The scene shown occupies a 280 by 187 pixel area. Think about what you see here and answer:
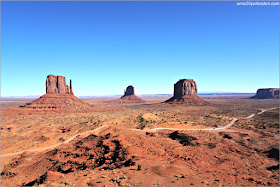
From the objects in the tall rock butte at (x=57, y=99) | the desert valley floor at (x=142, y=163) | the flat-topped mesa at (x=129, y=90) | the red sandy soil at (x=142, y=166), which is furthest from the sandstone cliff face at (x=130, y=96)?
the red sandy soil at (x=142, y=166)

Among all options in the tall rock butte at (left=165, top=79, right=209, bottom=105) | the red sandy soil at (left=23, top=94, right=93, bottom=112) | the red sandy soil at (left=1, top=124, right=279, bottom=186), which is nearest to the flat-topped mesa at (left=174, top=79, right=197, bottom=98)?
the tall rock butte at (left=165, top=79, right=209, bottom=105)

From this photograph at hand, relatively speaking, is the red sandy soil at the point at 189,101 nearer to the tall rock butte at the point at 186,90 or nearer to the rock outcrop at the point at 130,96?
the tall rock butte at the point at 186,90

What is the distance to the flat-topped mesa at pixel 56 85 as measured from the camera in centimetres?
7981

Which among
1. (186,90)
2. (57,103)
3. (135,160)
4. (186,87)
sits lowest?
(135,160)

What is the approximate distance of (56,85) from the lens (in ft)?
270

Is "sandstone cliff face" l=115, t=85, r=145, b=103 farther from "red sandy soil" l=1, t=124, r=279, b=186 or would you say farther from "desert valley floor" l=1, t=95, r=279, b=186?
"red sandy soil" l=1, t=124, r=279, b=186

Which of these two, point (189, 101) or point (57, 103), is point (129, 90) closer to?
point (189, 101)

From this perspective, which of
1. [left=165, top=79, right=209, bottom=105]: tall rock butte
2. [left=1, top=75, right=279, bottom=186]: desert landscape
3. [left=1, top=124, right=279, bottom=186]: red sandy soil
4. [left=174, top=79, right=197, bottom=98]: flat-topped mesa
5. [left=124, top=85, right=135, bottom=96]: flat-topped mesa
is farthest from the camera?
[left=124, top=85, right=135, bottom=96]: flat-topped mesa

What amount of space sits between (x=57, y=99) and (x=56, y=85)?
956 cm

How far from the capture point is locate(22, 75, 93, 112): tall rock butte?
237 feet

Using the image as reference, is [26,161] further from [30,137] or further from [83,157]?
[30,137]

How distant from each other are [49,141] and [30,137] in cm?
672

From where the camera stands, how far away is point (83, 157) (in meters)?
20.5

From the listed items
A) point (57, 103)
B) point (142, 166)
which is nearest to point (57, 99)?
point (57, 103)
